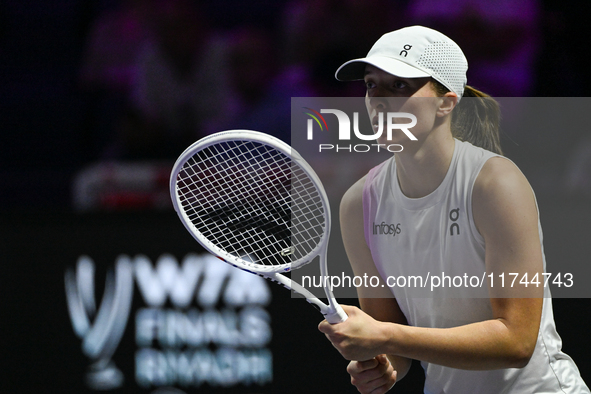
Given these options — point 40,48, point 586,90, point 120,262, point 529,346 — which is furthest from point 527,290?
point 40,48

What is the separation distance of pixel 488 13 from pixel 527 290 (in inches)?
109

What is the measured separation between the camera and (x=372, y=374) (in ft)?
5.52

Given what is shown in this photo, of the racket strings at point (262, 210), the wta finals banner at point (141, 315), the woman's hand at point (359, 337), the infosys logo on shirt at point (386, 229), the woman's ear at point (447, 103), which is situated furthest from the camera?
the wta finals banner at point (141, 315)

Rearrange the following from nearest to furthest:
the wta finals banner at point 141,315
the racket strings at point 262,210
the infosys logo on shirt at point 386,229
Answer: the infosys logo on shirt at point 386,229 < the racket strings at point 262,210 < the wta finals banner at point 141,315

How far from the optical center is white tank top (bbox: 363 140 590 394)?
1.62 m

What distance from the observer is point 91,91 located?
4355 mm

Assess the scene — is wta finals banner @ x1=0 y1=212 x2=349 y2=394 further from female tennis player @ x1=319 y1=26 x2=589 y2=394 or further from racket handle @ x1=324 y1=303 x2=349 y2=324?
racket handle @ x1=324 y1=303 x2=349 y2=324

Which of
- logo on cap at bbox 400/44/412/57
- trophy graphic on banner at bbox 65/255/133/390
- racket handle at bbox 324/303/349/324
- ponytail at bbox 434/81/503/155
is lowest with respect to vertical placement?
trophy graphic on banner at bbox 65/255/133/390

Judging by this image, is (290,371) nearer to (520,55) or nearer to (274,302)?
(274,302)

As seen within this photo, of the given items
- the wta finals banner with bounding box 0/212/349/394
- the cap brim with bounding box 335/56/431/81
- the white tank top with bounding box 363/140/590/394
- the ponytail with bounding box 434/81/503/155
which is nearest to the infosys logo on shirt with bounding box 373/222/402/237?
the white tank top with bounding box 363/140/590/394

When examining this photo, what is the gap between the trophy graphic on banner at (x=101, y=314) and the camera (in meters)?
3.16

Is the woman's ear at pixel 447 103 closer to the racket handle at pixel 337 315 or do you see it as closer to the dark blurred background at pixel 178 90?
the racket handle at pixel 337 315

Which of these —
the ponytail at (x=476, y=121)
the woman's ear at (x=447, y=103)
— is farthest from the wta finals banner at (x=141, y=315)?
the woman's ear at (x=447, y=103)

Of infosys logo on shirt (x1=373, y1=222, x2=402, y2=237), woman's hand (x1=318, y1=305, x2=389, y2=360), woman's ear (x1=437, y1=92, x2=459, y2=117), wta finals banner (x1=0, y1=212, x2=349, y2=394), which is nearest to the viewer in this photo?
woman's hand (x1=318, y1=305, x2=389, y2=360)
